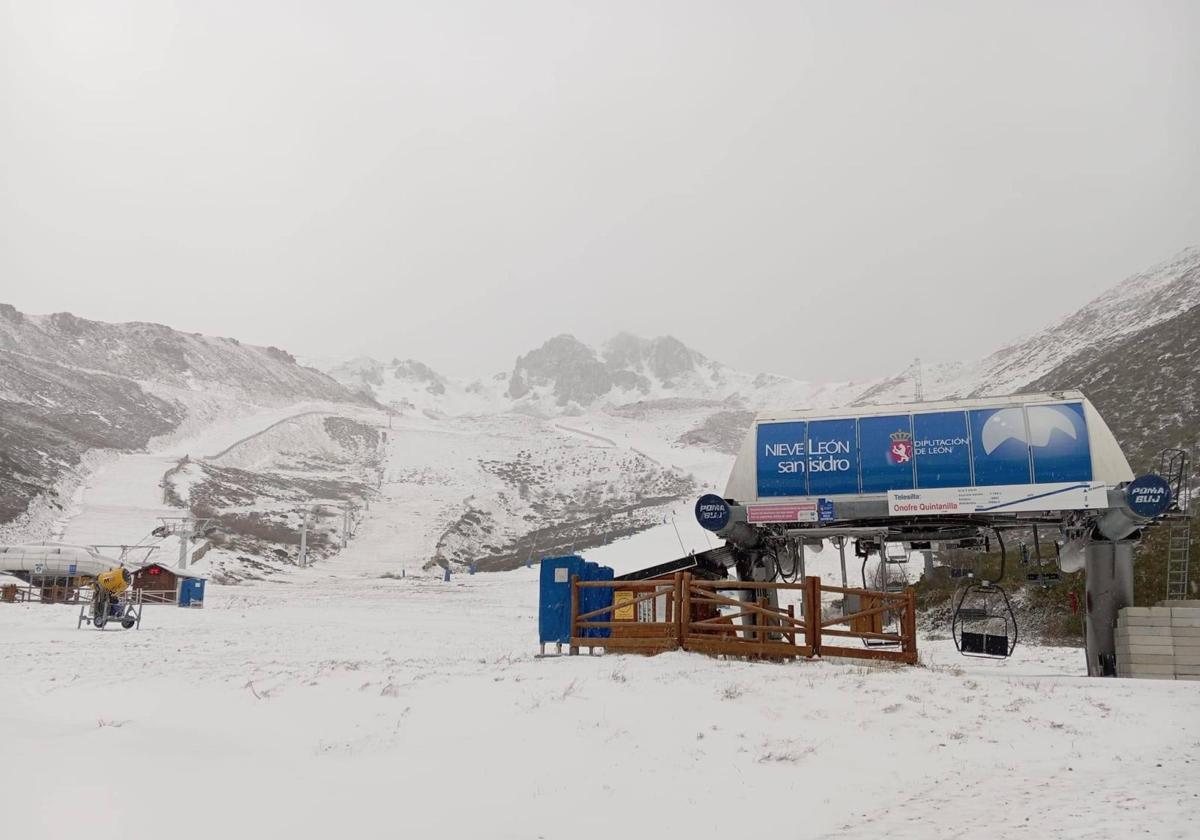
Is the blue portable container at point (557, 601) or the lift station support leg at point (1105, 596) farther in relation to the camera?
the blue portable container at point (557, 601)

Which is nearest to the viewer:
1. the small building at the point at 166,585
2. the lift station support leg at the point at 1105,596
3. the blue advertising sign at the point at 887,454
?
the lift station support leg at the point at 1105,596

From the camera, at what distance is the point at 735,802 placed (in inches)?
305

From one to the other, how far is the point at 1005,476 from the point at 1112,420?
129 ft

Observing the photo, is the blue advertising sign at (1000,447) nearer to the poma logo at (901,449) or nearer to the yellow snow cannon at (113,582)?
the poma logo at (901,449)

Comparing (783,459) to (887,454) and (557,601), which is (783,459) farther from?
(557,601)

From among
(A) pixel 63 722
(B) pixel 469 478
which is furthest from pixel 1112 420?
(B) pixel 469 478

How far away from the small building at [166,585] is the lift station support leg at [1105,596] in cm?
3755

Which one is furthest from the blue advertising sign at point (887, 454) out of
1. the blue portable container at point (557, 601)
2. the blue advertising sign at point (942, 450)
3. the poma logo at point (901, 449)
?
the blue portable container at point (557, 601)

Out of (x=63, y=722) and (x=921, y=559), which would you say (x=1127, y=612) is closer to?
(x=63, y=722)

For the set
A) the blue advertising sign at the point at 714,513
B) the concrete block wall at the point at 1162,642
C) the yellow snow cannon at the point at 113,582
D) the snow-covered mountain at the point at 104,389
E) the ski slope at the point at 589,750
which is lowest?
the ski slope at the point at 589,750

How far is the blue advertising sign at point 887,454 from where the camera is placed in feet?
59.6

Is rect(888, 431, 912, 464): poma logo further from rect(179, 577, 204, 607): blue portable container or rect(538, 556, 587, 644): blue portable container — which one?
rect(179, 577, 204, 607): blue portable container

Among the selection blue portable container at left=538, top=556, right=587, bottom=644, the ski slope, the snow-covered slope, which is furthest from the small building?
the snow-covered slope

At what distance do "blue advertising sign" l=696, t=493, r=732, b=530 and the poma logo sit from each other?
12.3 ft
